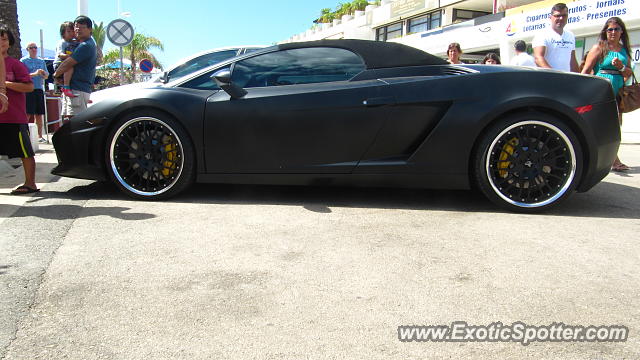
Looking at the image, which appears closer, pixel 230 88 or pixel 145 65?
pixel 230 88

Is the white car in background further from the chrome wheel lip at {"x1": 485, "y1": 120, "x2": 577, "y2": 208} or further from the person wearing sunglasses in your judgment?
the chrome wheel lip at {"x1": 485, "y1": 120, "x2": 577, "y2": 208}

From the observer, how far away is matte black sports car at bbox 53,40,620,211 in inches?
144

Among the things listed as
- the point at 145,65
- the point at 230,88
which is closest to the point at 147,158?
the point at 230,88

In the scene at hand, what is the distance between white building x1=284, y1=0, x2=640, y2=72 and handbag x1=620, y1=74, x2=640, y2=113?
12091mm

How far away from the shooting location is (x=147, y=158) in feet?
13.1

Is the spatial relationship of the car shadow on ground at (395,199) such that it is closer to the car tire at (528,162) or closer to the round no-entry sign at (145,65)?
the car tire at (528,162)

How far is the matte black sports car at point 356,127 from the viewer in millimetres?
3670

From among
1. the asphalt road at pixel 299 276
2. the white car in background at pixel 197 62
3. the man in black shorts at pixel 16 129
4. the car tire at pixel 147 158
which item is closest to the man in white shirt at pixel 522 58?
the asphalt road at pixel 299 276

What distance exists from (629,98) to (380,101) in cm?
342

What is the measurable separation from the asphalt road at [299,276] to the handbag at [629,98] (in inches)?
80.4

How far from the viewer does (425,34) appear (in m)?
30.9

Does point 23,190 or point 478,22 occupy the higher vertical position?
point 478,22

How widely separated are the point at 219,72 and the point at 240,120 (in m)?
0.45

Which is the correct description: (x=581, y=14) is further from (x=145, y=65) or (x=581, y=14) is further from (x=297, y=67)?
(x=297, y=67)
